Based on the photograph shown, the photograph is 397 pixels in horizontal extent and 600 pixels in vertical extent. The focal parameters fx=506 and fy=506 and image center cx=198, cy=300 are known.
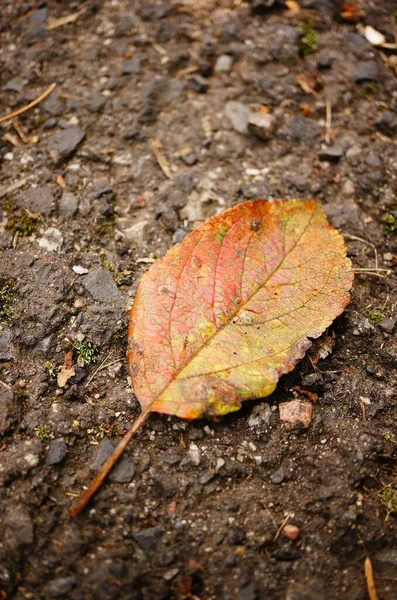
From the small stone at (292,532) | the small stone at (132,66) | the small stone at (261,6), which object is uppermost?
the small stone at (261,6)

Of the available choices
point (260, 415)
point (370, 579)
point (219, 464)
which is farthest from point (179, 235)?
point (370, 579)

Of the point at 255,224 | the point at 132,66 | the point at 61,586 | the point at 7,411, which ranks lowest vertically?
the point at 61,586

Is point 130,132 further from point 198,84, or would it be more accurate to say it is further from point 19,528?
point 19,528

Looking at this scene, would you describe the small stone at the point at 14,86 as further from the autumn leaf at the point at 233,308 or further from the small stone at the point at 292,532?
the small stone at the point at 292,532

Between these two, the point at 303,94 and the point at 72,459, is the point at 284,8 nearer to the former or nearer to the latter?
the point at 303,94

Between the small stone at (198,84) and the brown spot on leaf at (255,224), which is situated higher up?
the small stone at (198,84)

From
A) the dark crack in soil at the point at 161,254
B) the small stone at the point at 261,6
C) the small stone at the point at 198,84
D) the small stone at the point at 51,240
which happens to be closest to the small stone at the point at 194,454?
the dark crack in soil at the point at 161,254

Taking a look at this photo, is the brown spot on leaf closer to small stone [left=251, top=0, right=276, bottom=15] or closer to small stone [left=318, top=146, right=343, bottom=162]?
small stone [left=318, top=146, right=343, bottom=162]

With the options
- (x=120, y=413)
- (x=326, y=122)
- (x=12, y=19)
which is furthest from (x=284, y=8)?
(x=120, y=413)
